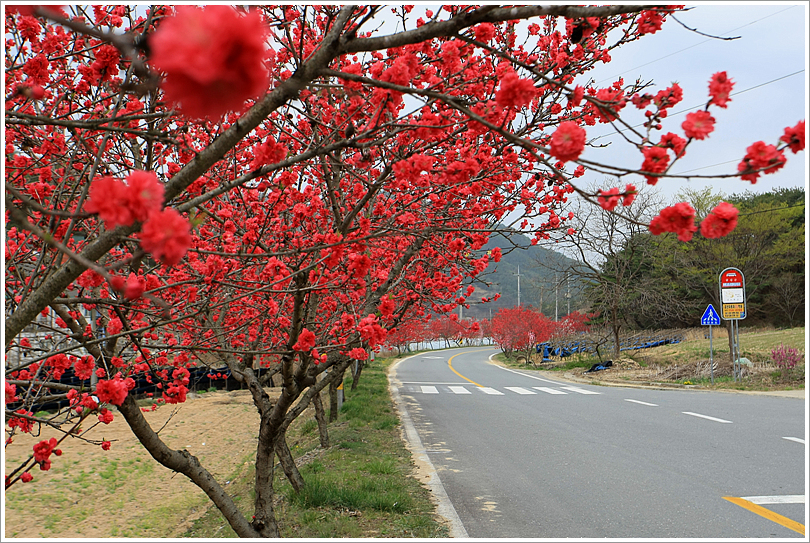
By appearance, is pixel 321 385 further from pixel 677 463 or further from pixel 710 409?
pixel 710 409

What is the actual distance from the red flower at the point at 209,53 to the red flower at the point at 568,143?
1.22 meters

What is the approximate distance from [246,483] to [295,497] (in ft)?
6.52

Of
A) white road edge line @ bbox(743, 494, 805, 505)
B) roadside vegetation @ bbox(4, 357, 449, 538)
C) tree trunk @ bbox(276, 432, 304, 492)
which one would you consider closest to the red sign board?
roadside vegetation @ bbox(4, 357, 449, 538)

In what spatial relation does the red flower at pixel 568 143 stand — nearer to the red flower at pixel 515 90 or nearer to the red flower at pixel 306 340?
the red flower at pixel 515 90

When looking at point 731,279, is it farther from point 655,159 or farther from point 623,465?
point 655,159

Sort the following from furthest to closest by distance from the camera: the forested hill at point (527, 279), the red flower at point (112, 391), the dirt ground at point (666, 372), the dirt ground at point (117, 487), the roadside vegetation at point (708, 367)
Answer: the dirt ground at point (666, 372), the roadside vegetation at point (708, 367), the forested hill at point (527, 279), the dirt ground at point (117, 487), the red flower at point (112, 391)

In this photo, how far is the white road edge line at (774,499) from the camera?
501cm

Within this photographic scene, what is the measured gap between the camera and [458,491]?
5.64 meters

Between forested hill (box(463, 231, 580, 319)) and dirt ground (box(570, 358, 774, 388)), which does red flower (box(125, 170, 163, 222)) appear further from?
dirt ground (box(570, 358, 774, 388))

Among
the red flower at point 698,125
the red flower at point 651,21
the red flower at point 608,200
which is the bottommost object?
the red flower at point 608,200

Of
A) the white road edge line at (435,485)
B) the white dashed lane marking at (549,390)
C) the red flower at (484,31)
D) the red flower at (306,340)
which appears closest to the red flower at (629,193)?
the red flower at (484,31)

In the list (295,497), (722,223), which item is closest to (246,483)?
(295,497)

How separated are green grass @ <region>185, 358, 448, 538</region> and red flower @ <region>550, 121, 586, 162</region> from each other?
12.0ft

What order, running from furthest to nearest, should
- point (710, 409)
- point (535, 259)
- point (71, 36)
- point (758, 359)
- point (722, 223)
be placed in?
point (535, 259) → point (758, 359) → point (710, 409) → point (71, 36) → point (722, 223)
